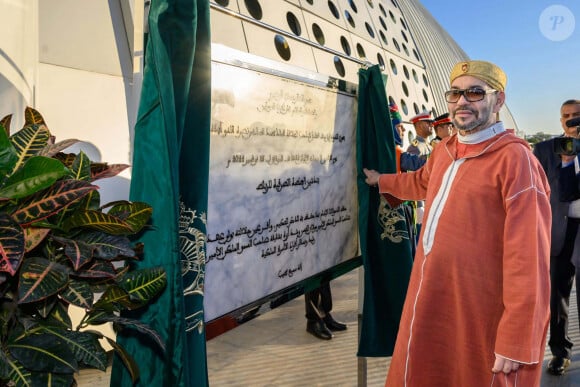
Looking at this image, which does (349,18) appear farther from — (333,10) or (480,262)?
(480,262)

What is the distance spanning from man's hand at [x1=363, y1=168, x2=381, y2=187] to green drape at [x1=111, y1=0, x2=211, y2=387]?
134 centimetres

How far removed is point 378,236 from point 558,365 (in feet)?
6.76

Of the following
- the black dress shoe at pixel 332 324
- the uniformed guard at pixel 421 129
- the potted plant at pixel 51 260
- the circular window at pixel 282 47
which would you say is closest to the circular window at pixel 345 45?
the circular window at pixel 282 47

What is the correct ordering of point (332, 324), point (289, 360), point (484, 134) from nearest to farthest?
1. point (484, 134)
2. point (289, 360)
3. point (332, 324)

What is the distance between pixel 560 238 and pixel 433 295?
2056 mm

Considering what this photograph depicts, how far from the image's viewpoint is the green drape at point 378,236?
254cm

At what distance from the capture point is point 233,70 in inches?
65.2

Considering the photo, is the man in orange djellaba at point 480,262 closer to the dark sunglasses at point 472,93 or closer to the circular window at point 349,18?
the dark sunglasses at point 472,93

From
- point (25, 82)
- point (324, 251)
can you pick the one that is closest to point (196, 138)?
point (25, 82)

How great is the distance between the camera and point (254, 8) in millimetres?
5160

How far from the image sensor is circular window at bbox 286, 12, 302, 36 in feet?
19.7

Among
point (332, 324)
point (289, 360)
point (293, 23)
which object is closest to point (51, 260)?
point (289, 360)

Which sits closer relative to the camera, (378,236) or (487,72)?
(487,72)

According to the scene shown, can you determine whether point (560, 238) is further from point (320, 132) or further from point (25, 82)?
point (25, 82)
